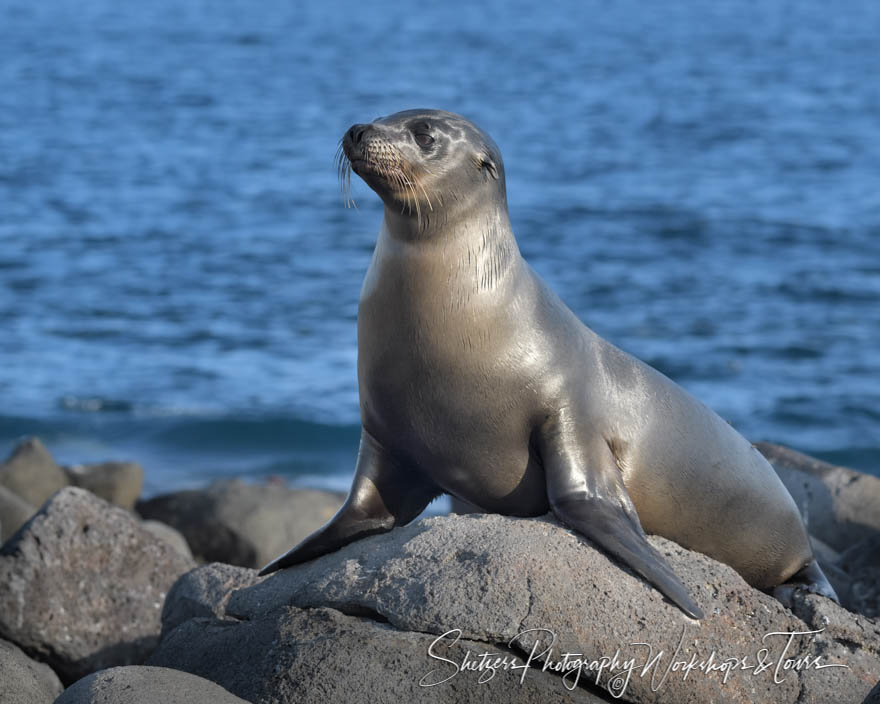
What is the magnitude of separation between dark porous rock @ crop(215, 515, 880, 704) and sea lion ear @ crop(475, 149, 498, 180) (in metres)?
1.57

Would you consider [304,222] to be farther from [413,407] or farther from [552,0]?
[552,0]

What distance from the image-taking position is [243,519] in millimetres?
11570

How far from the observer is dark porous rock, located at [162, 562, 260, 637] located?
6672 millimetres

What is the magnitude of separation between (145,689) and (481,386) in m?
1.95

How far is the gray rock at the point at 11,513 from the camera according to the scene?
1055 centimetres

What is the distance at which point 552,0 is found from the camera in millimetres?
90312

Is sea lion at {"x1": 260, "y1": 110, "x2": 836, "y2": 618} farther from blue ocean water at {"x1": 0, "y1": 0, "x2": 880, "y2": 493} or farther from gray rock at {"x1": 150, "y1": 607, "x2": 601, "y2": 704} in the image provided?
blue ocean water at {"x1": 0, "y1": 0, "x2": 880, "y2": 493}

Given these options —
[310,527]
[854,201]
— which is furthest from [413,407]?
[854,201]

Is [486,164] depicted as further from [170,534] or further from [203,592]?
[170,534]

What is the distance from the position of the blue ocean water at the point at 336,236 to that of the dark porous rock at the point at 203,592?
7.64 metres

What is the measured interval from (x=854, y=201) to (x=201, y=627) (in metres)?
22.5

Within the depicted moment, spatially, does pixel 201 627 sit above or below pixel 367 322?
below

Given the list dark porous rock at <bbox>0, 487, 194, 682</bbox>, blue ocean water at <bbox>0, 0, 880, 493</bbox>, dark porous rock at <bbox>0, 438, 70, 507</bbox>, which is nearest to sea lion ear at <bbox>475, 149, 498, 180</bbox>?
dark porous rock at <bbox>0, 487, 194, 682</bbox>

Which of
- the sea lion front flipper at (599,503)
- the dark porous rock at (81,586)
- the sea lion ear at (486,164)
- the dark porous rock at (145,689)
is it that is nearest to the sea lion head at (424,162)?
the sea lion ear at (486,164)
